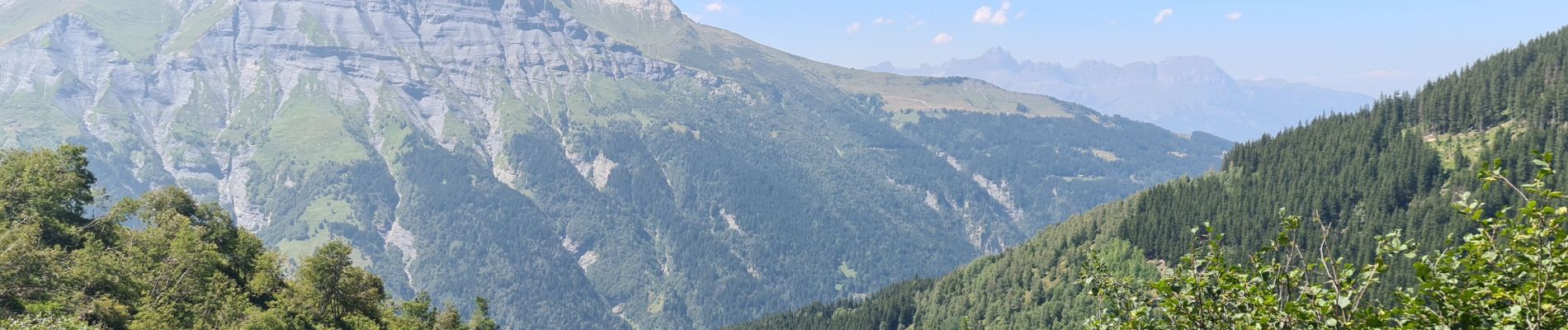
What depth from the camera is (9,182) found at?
80.2 m

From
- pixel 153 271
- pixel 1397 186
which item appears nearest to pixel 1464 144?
pixel 1397 186

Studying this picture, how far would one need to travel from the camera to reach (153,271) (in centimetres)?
7325

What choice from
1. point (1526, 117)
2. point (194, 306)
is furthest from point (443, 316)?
point (1526, 117)

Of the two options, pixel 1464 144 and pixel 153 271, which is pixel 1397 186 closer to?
pixel 1464 144

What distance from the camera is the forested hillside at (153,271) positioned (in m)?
58.0

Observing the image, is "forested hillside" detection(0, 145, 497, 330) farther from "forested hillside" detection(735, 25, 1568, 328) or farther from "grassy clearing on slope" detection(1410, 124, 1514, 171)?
"grassy clearing on slope" detection(1410, 124, 1514, 171)

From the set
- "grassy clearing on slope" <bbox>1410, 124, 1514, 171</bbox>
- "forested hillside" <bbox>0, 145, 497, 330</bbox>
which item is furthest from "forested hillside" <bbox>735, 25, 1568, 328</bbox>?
"forested hillside" <bbox>0, 145, 497, 330</bbox>

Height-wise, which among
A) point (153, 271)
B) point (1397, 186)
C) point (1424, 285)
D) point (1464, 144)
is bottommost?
point (1397, 186)

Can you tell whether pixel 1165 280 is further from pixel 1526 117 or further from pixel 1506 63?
pixel 1506 63

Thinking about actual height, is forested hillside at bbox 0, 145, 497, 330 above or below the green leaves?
below

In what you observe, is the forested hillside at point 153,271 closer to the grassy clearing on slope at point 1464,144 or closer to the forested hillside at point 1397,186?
the forested hillside at point 1397,186

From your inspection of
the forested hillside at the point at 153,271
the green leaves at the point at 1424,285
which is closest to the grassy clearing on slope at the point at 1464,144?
the forested hillside at the point at 153,271

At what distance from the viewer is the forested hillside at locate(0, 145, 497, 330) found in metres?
58.0

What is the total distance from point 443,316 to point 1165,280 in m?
92.4
